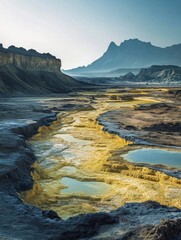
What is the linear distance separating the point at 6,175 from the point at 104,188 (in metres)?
4.17

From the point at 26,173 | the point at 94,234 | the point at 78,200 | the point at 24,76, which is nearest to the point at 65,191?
the point at 78,200

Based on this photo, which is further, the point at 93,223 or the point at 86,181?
the point at 86,181

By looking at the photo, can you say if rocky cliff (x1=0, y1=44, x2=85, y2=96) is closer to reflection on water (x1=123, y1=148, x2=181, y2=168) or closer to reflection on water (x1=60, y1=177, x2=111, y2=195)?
reflection on water (x1=123, y1=148, x2=181, y2=168)

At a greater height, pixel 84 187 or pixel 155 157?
pixel 155 157

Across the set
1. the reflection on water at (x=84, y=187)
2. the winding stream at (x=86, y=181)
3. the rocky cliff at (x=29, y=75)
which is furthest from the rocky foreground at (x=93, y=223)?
the rocky cliff at (x=29, y=75)

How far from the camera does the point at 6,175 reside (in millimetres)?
15680

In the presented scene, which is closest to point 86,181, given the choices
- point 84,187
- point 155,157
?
point 84,187

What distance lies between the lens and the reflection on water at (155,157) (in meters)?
19.1

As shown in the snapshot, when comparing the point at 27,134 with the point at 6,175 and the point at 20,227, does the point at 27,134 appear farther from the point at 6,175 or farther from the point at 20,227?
the point at 20,227

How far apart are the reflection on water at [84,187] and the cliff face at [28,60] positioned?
228 feet

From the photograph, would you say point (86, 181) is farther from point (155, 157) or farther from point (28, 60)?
point (28, 60)

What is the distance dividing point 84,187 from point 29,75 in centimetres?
7827

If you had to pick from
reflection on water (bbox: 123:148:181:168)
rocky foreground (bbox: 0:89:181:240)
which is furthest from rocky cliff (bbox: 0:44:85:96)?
rocky foreground (bbox: 0:89:181:240)

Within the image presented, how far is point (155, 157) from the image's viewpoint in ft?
66.3
